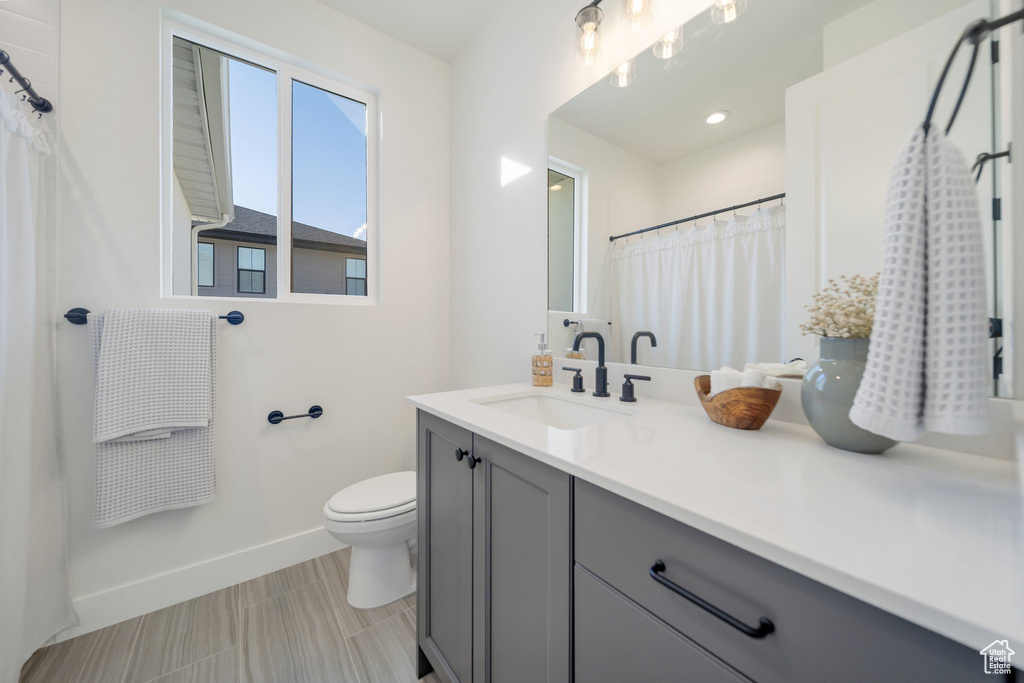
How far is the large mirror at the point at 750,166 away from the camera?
0.76m

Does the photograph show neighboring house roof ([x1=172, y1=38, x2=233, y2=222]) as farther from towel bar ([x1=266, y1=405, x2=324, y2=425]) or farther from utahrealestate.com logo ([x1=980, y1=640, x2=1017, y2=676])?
utahrealestate.com logo ([x1=980, y1=640, x2=1017, y2=676])

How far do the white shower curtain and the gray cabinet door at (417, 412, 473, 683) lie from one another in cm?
73

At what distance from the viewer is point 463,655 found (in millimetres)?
1023

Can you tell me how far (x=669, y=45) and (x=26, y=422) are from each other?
230 centimetres

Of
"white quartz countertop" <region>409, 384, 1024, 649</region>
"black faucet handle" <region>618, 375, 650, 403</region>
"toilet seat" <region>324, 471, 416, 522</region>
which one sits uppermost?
"black faucet handle" <region>618, 375, 650, 403</region>

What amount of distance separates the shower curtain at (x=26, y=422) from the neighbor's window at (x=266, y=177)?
16.7 inches

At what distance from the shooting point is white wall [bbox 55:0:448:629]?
4.63 feet

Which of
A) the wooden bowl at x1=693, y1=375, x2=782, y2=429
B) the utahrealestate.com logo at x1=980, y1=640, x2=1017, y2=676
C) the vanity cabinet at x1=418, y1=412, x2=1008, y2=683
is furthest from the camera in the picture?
the wooden bowl at x1=693, y1=375, x2=782, y2=429

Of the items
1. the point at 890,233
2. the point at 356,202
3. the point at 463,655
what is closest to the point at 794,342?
the point at 890,233

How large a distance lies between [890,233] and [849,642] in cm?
53

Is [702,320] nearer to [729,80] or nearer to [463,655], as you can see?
[729,80]

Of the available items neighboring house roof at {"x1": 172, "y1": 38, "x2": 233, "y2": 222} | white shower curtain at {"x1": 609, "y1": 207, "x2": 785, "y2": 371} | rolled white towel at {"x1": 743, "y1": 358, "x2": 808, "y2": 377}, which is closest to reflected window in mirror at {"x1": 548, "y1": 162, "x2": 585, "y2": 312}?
white shower curtain at {"x1": 609, "y1": 207, "x2": 785, "y2": 371}

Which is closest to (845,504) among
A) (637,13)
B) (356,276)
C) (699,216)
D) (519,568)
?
(519,568)

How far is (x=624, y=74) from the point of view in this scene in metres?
1.31
